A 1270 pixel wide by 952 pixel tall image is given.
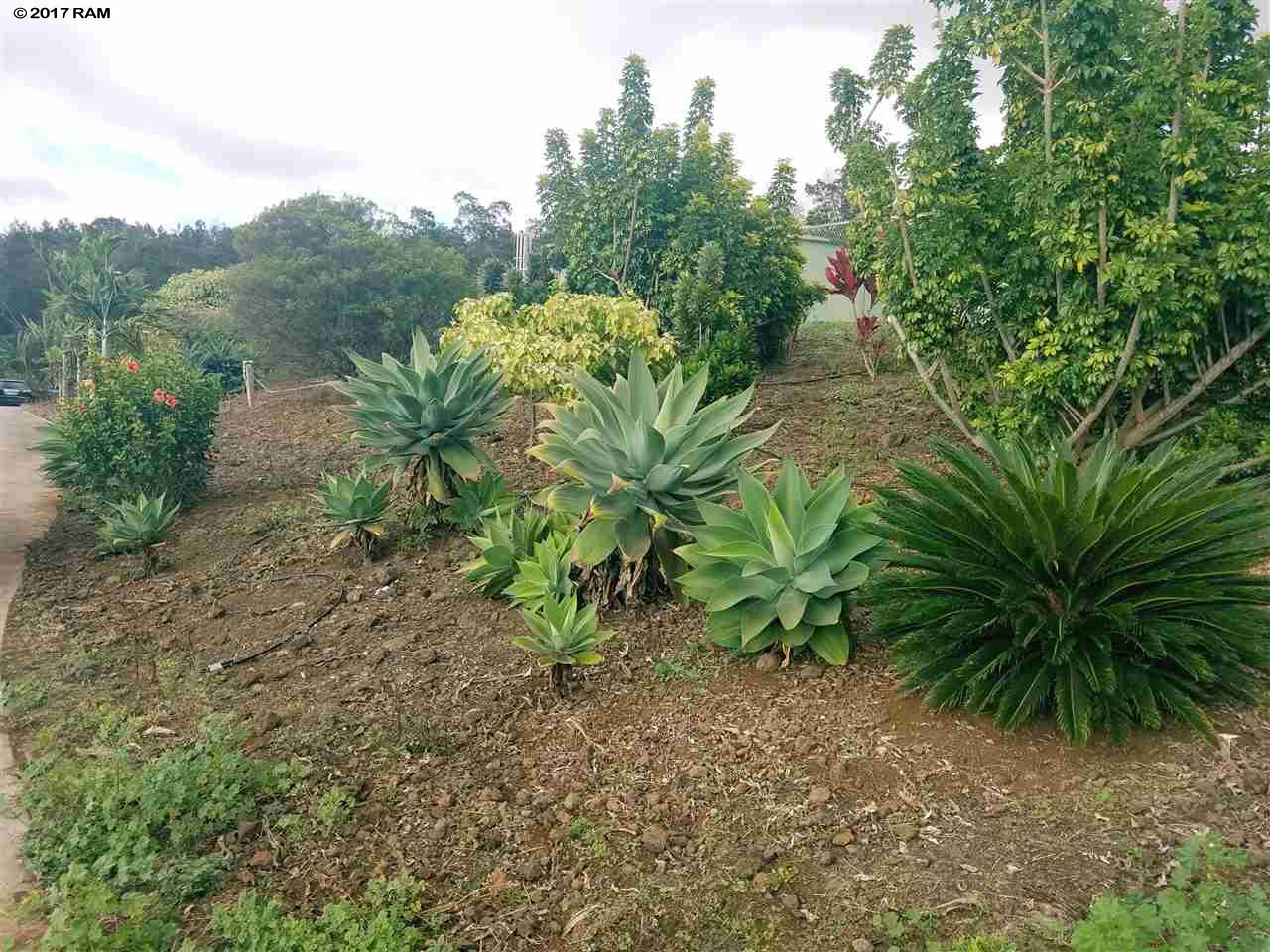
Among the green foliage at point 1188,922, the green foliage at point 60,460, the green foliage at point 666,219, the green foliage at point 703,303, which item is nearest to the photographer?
the green foliage at point 1188,922

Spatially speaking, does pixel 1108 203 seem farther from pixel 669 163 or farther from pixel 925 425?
pixel 669 163

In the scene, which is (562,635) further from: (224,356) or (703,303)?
(224,356)

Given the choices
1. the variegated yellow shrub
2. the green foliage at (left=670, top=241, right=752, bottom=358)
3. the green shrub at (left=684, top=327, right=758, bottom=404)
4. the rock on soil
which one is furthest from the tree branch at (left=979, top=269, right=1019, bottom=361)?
the rock on soil

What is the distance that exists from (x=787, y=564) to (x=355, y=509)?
11.4 ft

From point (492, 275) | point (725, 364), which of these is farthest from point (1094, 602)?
point (492, 275)

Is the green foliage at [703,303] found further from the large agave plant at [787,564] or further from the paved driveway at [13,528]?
the paved driveway at [13,528]

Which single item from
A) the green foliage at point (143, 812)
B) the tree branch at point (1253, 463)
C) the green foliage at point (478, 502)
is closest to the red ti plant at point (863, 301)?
the tree branch at point (1253, 463)

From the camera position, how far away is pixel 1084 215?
5.59 m

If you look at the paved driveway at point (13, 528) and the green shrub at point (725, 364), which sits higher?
the green shrub at point (725, 364)

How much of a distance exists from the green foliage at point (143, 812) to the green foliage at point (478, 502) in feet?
8.67

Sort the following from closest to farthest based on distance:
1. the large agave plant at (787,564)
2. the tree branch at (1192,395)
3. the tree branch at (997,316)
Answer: the large agave plant at (787,564), the tree branch at (1192,395), the tree branch at (997,316)

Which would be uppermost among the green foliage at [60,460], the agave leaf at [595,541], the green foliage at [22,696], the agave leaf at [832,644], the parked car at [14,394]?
the parked car at [14,394]

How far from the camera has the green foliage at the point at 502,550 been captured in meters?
5.15

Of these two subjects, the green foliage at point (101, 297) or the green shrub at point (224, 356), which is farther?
the green foliage at point (101, 297)
